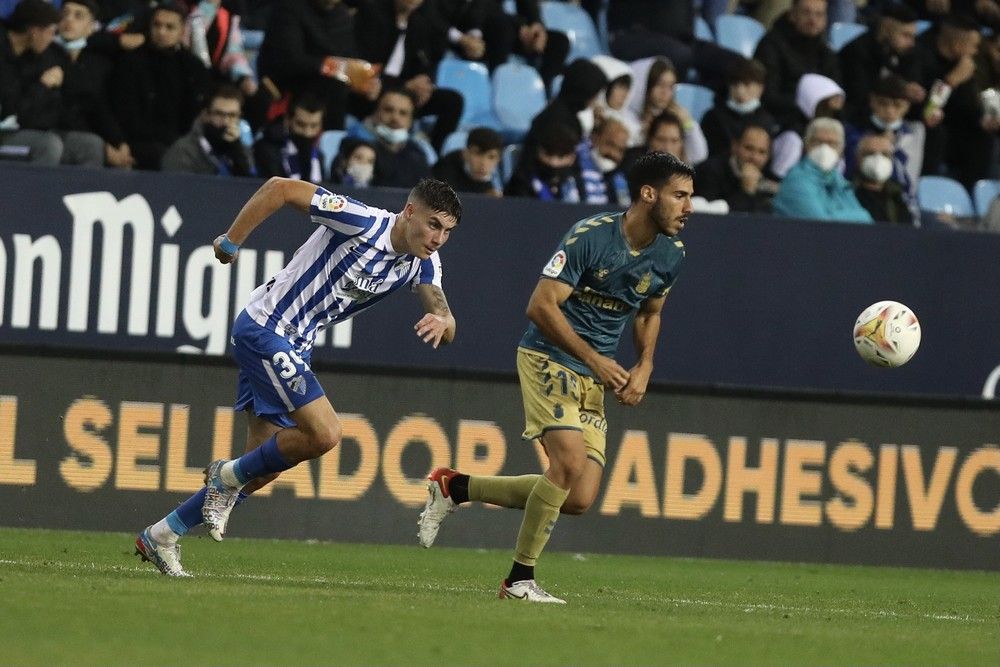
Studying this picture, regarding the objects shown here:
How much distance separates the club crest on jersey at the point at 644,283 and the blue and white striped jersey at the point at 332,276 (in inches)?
43.5

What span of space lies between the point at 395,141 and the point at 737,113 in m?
3.42

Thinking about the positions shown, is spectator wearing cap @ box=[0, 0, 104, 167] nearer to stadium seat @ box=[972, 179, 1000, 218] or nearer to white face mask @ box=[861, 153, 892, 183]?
white face mask @ box=[861, 153, 892, 183]

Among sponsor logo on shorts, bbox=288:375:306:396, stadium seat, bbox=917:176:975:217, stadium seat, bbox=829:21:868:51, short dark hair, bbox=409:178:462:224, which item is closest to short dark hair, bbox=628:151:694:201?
short dark hair, bbox=409:178:462:224

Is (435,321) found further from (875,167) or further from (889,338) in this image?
(875,167)

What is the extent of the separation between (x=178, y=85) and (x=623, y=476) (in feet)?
15.3

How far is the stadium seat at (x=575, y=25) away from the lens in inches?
704

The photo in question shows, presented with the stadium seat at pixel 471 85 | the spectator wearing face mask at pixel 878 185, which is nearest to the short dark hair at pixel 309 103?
the stadium seat at pixel 471 85

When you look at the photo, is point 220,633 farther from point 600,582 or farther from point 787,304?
point 787,304

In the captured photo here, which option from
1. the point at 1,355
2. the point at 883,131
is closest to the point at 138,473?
the point at 1,355

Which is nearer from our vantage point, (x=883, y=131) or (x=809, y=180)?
(x=809, y=180)

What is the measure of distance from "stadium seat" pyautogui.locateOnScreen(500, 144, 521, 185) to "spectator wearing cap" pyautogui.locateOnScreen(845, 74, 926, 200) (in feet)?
10.3

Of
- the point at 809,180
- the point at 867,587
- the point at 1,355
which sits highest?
the point at 809,180

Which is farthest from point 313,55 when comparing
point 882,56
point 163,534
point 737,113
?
point 163,534

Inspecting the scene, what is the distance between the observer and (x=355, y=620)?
24.4ft
